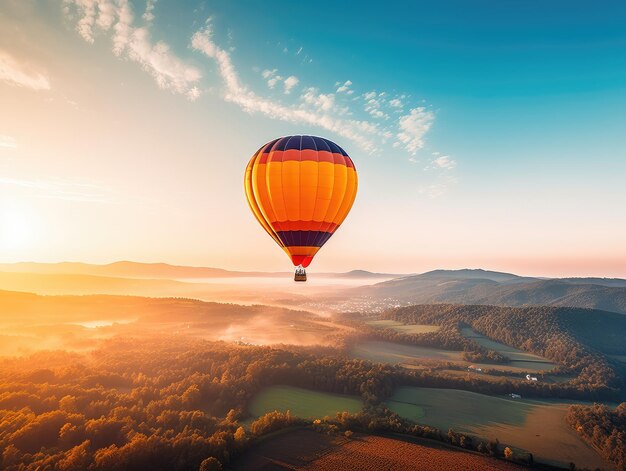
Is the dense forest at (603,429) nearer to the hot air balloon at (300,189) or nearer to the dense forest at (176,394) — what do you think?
the dense forest at (176,394)

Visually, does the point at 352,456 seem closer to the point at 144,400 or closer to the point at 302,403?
the point at 302,403

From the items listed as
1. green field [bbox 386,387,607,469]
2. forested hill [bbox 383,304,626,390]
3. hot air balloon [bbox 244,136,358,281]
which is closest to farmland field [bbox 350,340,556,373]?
forested hill [bbox 383,304,626,390]

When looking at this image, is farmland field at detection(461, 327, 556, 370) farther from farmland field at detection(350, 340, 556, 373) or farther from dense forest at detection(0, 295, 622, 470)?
dense forest at detection(0, 295, 622, 470)

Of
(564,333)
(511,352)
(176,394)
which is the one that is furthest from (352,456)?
(564,333)

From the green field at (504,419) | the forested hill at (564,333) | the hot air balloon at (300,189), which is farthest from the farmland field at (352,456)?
the forested hill at (564,333)

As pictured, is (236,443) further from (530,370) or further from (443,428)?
(530,370)

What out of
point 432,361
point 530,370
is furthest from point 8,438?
point 530,370
